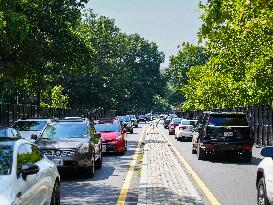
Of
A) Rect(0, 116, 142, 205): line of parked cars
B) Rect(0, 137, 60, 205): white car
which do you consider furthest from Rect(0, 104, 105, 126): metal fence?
Rect(0, 137, 60, 205): white car

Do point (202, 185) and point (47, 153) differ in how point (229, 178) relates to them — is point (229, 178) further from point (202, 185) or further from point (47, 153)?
point (47, 153)

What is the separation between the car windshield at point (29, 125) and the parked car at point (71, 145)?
5.05 meters

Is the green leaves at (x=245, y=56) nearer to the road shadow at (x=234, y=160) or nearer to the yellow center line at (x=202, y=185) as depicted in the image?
the road shadow at (x=234, y=160)

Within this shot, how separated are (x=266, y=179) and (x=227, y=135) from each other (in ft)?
36.6

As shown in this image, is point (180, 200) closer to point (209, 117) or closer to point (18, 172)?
point (18, 172)

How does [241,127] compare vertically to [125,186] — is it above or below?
above

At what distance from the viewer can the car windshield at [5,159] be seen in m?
6.41

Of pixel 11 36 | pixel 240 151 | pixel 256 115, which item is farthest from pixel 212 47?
pixel 240 151

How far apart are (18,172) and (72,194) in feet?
15.0

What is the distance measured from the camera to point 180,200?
9852mm

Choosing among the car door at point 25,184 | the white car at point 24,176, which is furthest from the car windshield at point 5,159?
the car door at point 25,184

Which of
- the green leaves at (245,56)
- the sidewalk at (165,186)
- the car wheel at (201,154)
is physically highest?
the green leaves at (245,56)

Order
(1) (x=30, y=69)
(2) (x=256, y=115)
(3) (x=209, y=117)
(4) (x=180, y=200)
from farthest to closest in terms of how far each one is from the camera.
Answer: (1) (x=30, y=69)
(2) (x=256, y=115)
(3) (x=209, y=117)
(4) (x=180, y=200)

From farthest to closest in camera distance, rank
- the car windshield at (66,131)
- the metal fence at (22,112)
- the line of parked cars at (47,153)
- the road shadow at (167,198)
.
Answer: the metal fence at (22,112) < the car windshield at (66,131) < the road shadow at (167,198) < the line of parked cars at (47,153)
